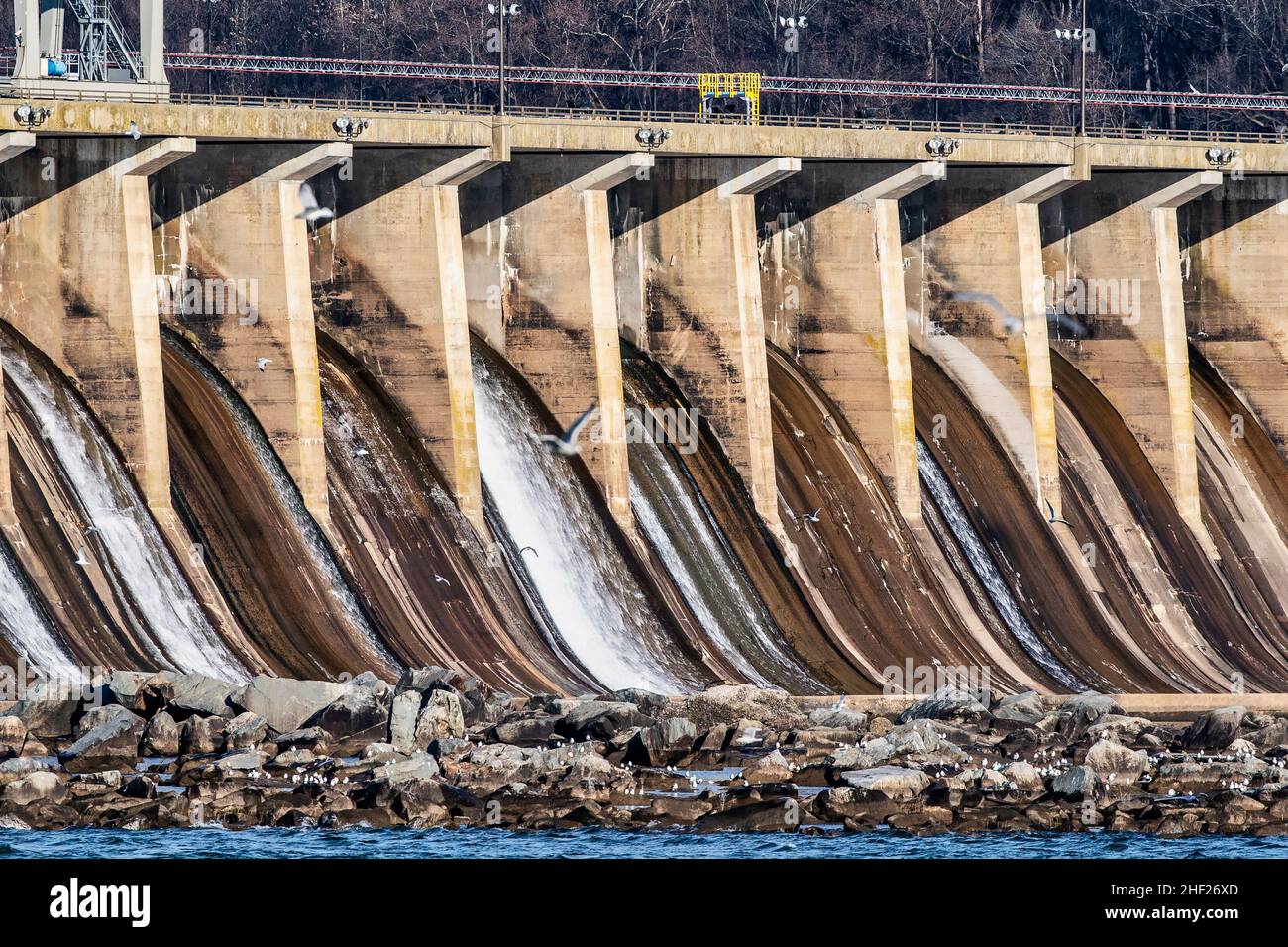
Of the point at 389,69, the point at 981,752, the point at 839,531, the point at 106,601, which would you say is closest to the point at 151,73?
the point at 106,601

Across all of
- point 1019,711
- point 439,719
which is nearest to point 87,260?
point 439,719

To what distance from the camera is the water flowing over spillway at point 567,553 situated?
146 feet

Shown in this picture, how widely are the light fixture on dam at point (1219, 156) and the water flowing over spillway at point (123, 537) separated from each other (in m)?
26.5

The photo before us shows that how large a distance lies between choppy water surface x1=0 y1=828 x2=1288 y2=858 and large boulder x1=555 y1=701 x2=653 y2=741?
600cm

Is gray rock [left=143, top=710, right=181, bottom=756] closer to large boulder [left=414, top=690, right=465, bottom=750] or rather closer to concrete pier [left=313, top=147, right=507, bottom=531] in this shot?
large boulder [left=414, top=690, right=465, bottom=750]

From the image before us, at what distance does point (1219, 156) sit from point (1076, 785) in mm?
26792

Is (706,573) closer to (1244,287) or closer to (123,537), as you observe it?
Answer: (123,537)

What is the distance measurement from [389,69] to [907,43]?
19.7 metres

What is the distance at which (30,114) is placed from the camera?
135ft

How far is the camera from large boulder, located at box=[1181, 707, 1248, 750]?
128 feet

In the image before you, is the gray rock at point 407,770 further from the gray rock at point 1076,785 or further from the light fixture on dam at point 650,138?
the light fixture on dam at point 650,138

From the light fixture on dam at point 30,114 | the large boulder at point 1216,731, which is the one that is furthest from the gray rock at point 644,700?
the light fixture on dam at point 30,114
